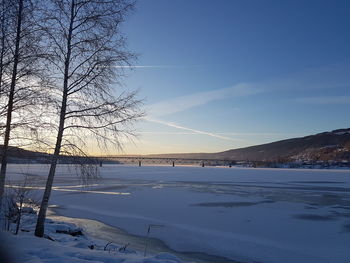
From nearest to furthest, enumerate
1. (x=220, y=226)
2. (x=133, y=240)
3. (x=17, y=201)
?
(x=17, y=201) → (x=133, y=240) → (x=220, y=226)

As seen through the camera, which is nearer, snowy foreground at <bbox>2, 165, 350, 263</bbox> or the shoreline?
the shoreline

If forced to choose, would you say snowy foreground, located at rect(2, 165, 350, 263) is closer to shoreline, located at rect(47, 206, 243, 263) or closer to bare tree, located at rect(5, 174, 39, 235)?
shoreline, located at rect(47, 206, 243, 263)

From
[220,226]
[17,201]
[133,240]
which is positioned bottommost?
[133,240]

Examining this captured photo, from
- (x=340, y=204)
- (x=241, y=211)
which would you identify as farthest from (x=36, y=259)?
(x=340, y=204)

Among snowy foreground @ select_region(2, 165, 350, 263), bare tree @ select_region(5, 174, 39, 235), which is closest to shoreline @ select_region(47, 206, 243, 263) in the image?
snowy foreground @ select_region(2, 165, 350, 263)

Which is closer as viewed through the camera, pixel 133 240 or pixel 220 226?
pixel 133 240

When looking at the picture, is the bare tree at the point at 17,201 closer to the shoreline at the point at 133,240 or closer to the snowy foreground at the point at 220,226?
the snowy foreground at the point at 220,226

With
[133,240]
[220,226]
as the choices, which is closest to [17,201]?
[133,240]

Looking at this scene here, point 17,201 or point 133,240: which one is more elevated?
point 17,201

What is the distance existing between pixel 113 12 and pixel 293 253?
8531 mm

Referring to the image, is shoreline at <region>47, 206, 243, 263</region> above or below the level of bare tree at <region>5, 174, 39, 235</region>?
below

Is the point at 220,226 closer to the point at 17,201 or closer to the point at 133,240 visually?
the point at 133,240

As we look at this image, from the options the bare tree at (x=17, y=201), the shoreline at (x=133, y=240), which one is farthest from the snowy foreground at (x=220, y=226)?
the bare tree at (x=17, y=201)

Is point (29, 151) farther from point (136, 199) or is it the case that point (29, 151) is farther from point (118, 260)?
point (136, 199)
